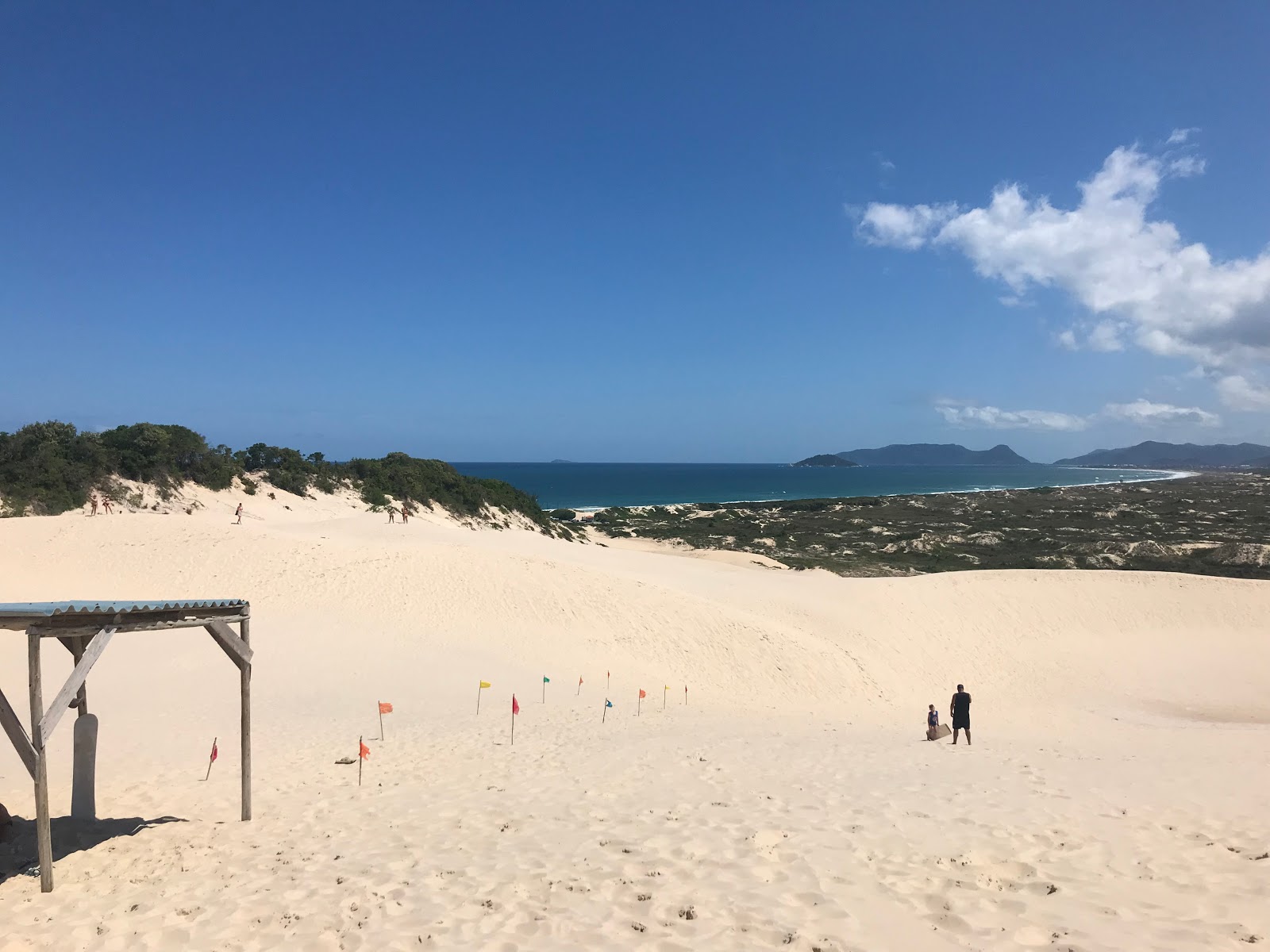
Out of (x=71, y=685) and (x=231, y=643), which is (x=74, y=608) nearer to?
(x=71, y=685)

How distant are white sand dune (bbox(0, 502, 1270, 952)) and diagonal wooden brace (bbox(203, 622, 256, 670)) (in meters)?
1.85

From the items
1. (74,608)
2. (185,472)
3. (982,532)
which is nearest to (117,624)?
(74,608)

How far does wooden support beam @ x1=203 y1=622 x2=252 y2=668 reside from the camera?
27.0ft

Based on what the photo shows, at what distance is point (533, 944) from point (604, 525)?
62913 millimetres

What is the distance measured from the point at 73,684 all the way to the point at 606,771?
6.52 meters

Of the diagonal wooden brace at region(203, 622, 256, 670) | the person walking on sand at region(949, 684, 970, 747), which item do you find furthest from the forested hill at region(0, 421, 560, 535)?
the person walking on sand at region(949, 684, 970, 747)

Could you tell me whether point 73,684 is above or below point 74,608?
below

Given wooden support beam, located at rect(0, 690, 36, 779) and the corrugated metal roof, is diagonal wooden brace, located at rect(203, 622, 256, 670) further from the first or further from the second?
wooden support beam, located at rect(0, 690, 36, 779)

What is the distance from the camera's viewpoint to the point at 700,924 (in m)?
5.66

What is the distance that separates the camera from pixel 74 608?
6715 mm

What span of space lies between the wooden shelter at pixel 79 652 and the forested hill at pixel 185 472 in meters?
28.0

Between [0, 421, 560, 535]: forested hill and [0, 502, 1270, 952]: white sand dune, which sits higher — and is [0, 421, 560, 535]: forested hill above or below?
above

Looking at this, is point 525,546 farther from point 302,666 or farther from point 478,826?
point 478,826

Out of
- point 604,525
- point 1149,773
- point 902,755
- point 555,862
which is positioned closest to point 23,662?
point 555,862
